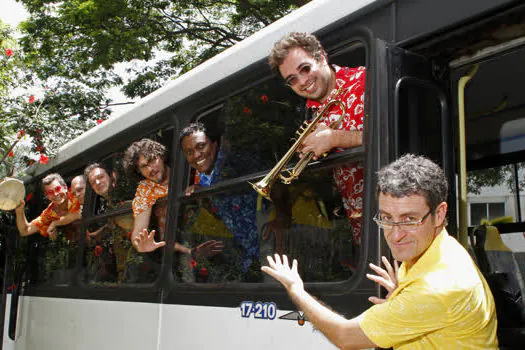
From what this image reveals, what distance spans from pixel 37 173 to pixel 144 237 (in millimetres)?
2776

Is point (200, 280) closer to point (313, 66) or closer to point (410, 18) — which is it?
point (313, 66)

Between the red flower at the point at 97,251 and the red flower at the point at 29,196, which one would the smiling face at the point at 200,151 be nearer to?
the red flower at the point at 97,251

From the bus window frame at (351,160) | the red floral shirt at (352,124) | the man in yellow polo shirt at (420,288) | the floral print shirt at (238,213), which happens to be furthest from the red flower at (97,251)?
the man in yellow polo shirt at (420,288)

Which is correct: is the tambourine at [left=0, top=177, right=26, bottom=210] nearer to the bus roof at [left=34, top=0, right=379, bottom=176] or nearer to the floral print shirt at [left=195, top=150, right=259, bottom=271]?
the bus roof at [left=34, top=0, right=379, bottom=176]

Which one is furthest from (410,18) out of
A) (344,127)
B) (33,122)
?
(33,122)

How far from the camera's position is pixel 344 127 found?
7.64 ft

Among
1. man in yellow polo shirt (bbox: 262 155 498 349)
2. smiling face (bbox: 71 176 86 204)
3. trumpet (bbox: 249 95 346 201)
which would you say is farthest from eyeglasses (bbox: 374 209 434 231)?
smiling face (bbox: 71 176 86 204)

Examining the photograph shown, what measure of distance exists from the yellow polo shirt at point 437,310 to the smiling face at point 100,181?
2962 mm

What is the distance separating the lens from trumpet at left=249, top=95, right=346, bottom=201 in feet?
7.79

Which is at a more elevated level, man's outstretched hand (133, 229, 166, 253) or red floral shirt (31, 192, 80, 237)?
red floral shirt (31, 192, 80, 237)

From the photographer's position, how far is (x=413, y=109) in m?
2.14

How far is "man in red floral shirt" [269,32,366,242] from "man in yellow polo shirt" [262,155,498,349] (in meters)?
0.37

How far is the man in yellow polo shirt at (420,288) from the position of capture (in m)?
1.63

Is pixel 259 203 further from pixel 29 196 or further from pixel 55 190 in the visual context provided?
pixel 29 196
